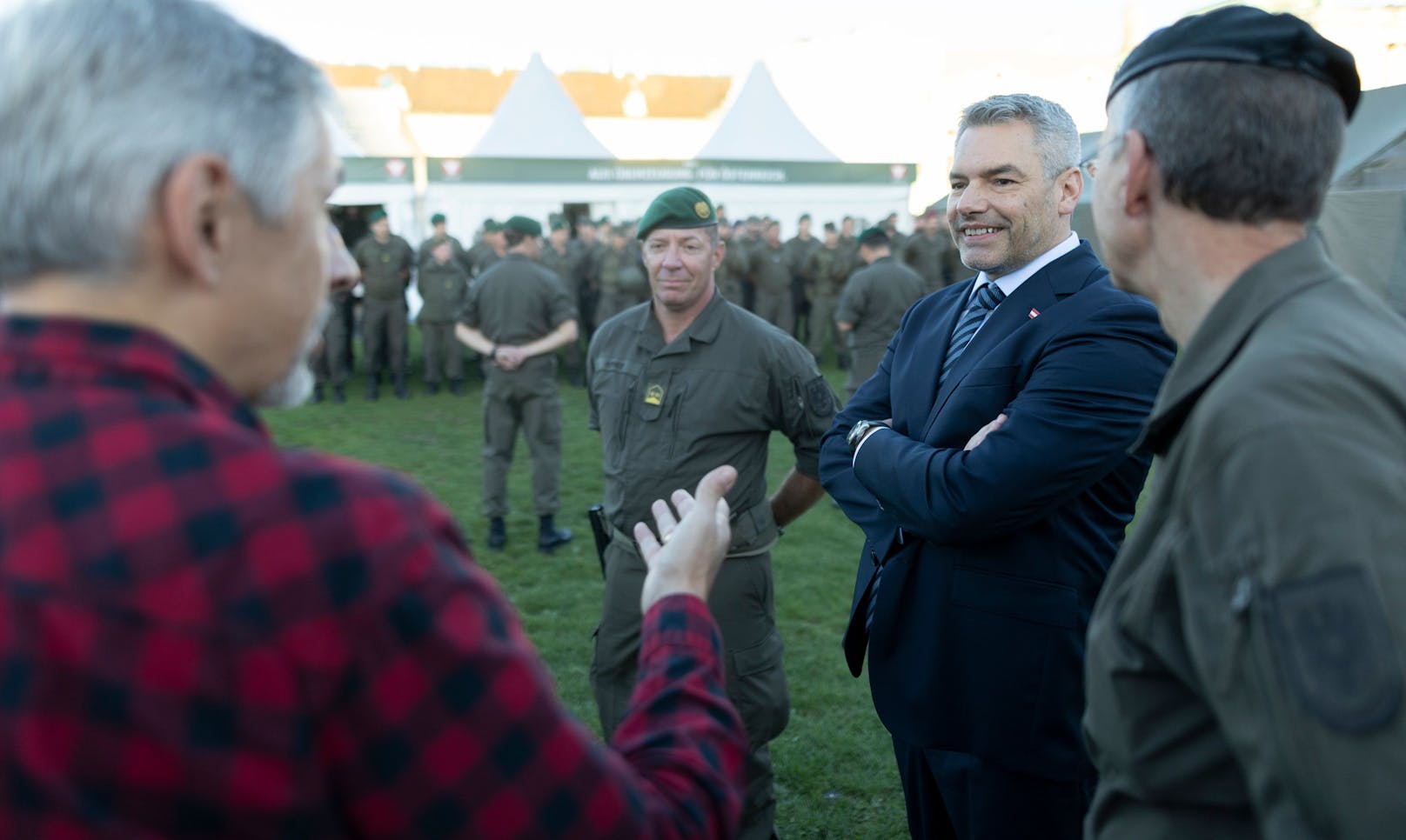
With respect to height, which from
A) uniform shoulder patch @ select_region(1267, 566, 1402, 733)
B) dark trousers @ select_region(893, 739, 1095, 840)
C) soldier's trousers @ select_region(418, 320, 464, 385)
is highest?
uniform shoulder patch @ select_region(1267, 566, 1402, 733)

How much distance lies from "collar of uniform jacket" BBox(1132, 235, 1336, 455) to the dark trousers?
1.39 meters

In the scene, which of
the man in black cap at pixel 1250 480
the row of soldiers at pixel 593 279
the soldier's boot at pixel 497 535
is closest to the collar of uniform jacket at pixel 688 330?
the man in black cap at pixel 1250 480

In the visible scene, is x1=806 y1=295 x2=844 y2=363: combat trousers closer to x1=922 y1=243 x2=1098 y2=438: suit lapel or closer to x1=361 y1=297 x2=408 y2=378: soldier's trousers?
x1=361 y1=297 x2=408 y2=378: soldier's trousers

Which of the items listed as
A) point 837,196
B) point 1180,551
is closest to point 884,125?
point 837,196

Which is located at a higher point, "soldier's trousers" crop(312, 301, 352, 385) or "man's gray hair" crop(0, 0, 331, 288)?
"man's gray hair" crop(0, 0, 331, 288)

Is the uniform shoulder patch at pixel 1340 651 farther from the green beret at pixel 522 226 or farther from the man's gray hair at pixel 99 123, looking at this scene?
the green beret at pixel 522 226

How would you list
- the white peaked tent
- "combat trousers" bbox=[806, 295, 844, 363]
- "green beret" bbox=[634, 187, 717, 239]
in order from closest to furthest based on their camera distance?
"green beret" bbox=[634, 187, 717, 239] → the white peaked tent → "combat trousers" bbox=[806, 295, 844, 363]

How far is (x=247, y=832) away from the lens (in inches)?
34.3

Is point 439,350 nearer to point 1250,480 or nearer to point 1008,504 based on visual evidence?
point 1008,504

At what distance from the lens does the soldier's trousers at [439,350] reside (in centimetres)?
1401

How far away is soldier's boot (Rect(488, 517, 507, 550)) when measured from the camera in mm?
7555

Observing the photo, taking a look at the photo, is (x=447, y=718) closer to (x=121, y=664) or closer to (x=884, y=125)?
(x=121, y=664)

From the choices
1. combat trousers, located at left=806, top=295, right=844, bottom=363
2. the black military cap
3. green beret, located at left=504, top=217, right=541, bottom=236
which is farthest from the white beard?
combat trousers, located at left=806, top=295, right=844, bottom=363

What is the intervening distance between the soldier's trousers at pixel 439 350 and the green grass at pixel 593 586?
1.20 m
